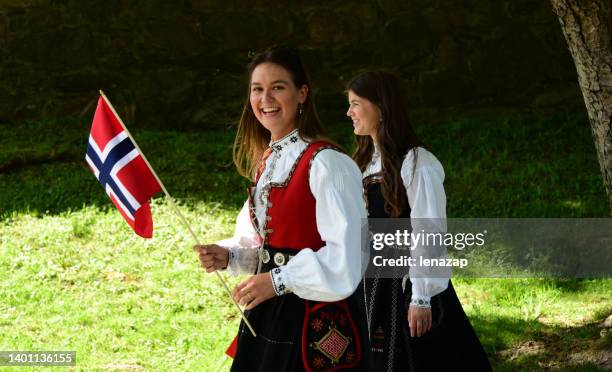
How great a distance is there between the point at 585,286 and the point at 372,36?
14.0 feet

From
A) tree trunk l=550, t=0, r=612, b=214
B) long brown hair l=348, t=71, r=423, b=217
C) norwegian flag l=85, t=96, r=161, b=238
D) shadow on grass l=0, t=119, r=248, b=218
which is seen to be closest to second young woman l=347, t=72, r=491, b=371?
long brown hair l=348, t=71, r=423, b=217

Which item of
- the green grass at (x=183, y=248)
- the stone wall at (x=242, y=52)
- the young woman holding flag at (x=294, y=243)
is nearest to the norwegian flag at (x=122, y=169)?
the young woman holding flag at (x=294, y=243)

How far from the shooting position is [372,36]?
953 centimetres

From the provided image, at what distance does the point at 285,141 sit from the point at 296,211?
0.91ft

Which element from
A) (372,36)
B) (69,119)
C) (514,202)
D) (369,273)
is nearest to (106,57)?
(69,119)

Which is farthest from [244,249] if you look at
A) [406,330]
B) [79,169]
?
[79,169]

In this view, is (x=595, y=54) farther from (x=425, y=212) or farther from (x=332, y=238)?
(x=332, y=238)

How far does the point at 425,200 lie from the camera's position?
373 centimetres

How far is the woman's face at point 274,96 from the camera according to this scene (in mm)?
2932

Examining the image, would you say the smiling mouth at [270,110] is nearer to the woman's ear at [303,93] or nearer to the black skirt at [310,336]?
the woman's ear at [303,93]

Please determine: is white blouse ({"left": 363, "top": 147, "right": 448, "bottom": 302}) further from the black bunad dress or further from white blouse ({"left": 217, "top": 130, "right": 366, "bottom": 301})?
white blouse ({"left": 217, "top": 130, "right": 366, "bottom": 301})

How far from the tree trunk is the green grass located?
1120mm

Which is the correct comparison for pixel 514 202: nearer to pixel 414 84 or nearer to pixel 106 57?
pixel 414 84

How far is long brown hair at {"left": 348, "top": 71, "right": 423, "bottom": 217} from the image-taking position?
3830mm
